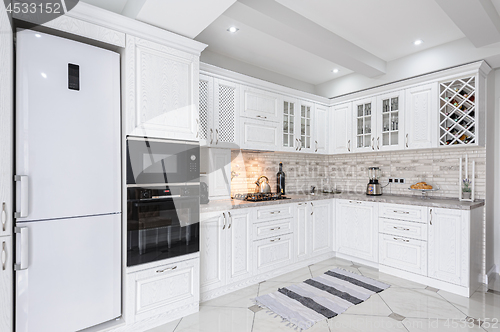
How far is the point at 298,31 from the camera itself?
2.62 metres

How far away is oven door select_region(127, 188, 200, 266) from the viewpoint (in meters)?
2.11

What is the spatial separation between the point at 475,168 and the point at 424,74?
1.31 m

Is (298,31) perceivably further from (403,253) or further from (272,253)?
(403,253)

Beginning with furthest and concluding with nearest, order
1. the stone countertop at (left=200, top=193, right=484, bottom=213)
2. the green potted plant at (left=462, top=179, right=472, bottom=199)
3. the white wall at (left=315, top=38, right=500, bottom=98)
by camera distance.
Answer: the green potted plant at (left=462, top=179, right=472, bottom=199)
the white wall at (left=315, top=38, right=500, bottom=98)
the stone countertop at (left=200, top=193, right=484, bottom=213)

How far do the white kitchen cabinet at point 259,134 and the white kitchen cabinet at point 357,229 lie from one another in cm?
138

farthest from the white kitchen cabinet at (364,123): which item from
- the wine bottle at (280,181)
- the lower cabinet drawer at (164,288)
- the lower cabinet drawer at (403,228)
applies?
the lower cabinet drawer at (164,288)

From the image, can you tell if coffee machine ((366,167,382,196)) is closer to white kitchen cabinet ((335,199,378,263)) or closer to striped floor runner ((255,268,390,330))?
white kitchen cabinet ((335,199,378,263))

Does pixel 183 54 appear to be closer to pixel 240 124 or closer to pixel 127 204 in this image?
pixel 240 124

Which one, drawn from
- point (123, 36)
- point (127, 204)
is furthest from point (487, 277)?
point (123, 36)

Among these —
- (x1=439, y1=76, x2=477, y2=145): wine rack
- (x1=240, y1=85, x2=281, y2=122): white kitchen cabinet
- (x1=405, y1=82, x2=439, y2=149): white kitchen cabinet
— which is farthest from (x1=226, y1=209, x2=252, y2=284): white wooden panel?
(x1=439, y1=76, x2=477, y2=145): wine rack

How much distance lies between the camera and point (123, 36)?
2102 mm

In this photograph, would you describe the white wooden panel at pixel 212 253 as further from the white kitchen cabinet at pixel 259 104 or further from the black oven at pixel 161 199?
the white kitchen cabinet at pixel 259 104

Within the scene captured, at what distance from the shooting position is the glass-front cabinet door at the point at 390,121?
3.65m

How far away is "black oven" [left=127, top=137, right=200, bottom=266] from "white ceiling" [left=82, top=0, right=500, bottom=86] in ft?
3.41
